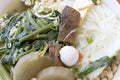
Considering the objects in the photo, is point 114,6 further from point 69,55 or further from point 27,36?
point 27,36

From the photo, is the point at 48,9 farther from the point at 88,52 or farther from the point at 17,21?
the point at 88,52

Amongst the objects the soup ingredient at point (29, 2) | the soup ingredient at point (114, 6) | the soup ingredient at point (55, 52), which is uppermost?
the soup ingredient at point (29, 2)

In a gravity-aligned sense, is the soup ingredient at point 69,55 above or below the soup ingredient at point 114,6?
below

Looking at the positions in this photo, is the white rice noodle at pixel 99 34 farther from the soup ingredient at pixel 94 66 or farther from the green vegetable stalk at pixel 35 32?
the green vegetable stalk at pixel 35 32

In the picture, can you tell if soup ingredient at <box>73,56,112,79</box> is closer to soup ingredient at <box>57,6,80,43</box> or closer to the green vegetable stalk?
soup ingredient at <box>57,6,80,43</box>

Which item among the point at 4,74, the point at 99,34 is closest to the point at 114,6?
the point at 99,34

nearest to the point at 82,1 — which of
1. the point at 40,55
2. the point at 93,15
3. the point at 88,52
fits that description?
the point at 93,15

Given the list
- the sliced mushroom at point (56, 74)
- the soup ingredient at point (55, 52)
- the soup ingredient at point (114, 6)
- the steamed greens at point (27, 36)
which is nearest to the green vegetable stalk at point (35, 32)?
the steamed greens at point (27, 36)
